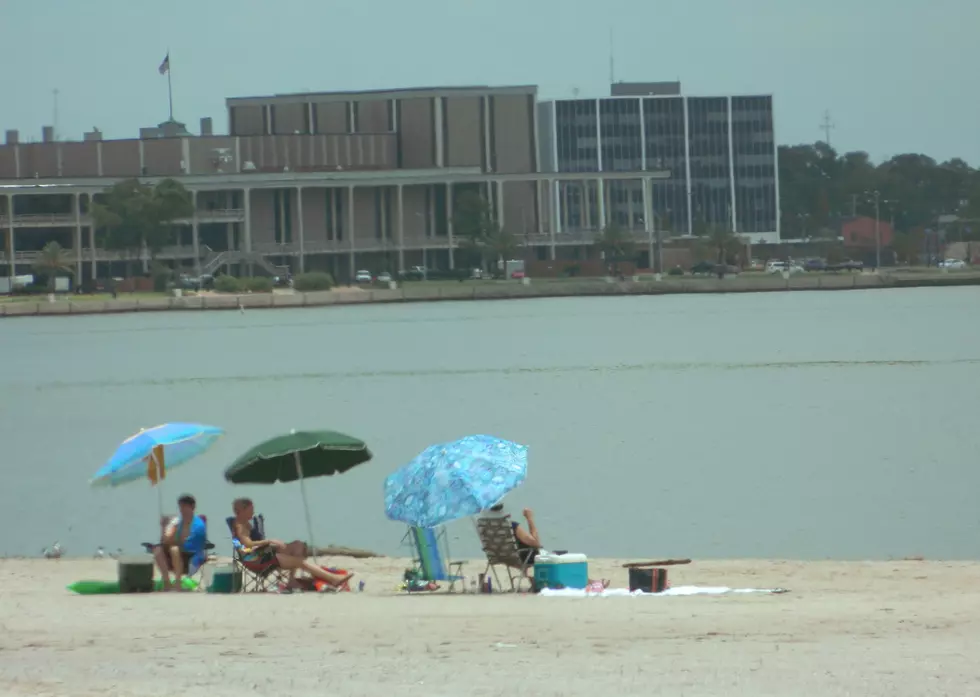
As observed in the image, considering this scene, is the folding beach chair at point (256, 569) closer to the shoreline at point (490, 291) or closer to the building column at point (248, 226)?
the shoreline at point (490, 291)

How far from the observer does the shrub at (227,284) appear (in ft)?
421

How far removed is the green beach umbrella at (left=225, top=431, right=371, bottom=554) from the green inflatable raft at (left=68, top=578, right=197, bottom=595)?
1.01m

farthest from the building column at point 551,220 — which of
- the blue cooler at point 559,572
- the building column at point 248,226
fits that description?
the blue cooler at point 559,572

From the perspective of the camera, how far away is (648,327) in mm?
102562

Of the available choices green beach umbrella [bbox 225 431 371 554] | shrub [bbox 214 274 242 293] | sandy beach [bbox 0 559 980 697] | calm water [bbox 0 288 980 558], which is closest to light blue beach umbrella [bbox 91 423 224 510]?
green beach umbrella [bbox 225 431 371 554]

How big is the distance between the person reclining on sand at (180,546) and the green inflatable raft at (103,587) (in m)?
0.07

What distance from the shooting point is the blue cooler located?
52.3 ft

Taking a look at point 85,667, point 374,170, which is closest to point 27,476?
point 85,667

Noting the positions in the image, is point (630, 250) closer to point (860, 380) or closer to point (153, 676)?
point (860, 380)

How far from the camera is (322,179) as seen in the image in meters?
132

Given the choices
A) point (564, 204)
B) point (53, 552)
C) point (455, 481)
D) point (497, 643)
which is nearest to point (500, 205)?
point (564, 204)

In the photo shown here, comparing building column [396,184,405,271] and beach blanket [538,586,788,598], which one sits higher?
building column [396,184,405,271]

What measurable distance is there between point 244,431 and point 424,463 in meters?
32.2

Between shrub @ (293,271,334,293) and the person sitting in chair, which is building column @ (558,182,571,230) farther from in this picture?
the person sitting in chair
